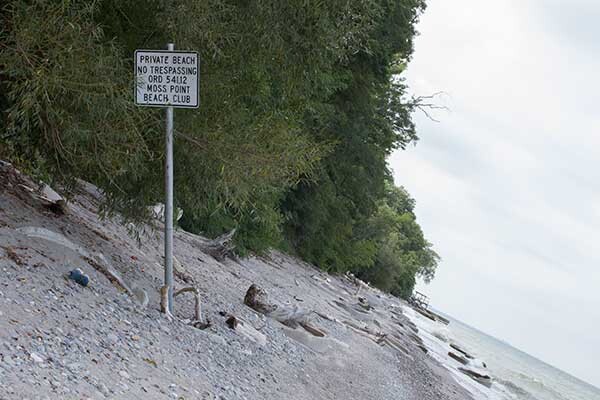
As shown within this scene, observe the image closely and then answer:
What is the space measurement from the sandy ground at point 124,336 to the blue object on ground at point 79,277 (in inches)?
3.1

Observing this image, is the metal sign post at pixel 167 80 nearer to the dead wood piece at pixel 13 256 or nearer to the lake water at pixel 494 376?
the dead wood piece at pixel 13 256

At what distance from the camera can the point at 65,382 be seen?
5.11 meters

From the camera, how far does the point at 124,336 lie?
6.76 metres

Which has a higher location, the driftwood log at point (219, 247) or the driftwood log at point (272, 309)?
the driftwood log at point (219, 247)

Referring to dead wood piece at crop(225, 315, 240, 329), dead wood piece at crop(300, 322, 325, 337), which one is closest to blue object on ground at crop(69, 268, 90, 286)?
dead wood piece at crop(225, 315, 240, 329)

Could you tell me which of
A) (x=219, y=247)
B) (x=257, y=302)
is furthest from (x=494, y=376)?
(x=257, y=302)

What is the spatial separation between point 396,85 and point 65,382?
97.6 ft

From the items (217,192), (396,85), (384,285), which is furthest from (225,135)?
(384,285)

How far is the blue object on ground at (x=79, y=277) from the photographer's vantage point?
24.6ft

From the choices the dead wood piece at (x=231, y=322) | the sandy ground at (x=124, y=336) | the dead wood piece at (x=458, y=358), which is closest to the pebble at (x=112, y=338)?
the sandy ground at (x=124, y=336)

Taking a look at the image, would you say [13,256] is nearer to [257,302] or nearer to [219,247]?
[257,302]

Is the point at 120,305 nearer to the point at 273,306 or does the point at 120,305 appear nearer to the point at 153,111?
the point at 153,111

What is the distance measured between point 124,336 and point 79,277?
1079 millimetres

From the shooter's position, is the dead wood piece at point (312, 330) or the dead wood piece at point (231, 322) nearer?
the dead wood piece at point (231, 322)
